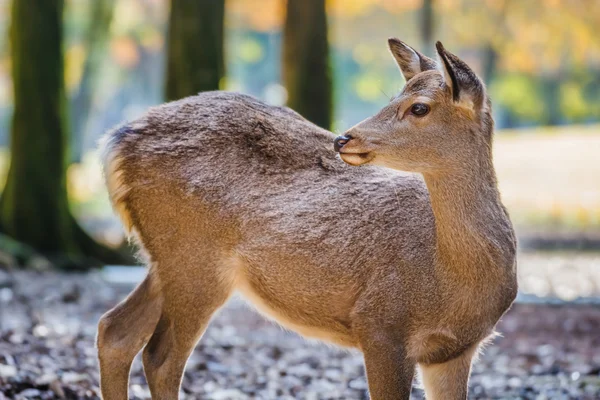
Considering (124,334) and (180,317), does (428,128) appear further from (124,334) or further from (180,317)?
(124,334)

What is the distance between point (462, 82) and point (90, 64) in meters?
24.2

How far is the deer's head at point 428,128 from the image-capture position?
16.3 feet

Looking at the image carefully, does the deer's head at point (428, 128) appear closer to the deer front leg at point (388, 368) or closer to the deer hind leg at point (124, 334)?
the deer front leg at point (388, 368)

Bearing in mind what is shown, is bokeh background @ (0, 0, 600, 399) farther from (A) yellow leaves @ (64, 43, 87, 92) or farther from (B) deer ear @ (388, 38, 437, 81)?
(B) deer ear @ (388, 38, 437, 81)

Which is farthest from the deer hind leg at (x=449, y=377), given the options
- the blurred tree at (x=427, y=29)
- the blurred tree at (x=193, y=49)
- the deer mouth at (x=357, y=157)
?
the blurred tree at (x=427, y=29)

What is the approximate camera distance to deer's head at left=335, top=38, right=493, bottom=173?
497 centimetres

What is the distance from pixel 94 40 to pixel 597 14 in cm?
1331

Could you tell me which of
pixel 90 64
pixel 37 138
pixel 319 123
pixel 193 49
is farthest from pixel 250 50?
pixel 193 49

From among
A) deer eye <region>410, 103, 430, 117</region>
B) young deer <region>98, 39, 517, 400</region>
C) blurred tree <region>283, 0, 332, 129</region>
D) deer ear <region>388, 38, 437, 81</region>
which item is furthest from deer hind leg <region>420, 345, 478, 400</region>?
blurred tree <region>283, 0, 332, 129</region>

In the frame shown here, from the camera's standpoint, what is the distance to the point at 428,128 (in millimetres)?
5062

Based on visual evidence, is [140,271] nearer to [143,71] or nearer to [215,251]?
[215,251]

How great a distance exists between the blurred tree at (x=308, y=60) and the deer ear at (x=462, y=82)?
721cm

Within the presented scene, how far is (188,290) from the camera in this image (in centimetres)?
557

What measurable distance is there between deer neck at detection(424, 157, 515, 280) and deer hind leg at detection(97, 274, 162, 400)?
1.72 meters
